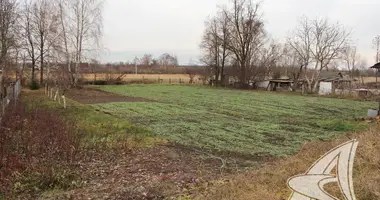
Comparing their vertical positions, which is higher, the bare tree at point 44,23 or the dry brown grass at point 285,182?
the bare tree at point 44,23

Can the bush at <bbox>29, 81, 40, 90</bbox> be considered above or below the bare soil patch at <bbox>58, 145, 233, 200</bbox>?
above

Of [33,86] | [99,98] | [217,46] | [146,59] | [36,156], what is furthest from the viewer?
[146,59]

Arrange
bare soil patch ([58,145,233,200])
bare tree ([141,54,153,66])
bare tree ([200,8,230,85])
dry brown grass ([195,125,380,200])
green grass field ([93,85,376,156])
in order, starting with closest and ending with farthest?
dry brown grass ([195,125,380,200]) < bare soil patch ([58,145,233,200]) < green grass field ([93,85,376,156]) < bare tree ([200,8,230,85]) < bare tree ([141,54,153,66])

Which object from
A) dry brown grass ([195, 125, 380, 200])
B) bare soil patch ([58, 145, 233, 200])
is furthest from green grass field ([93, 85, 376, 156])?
dry brown grass ([195, 125, 380, 200])

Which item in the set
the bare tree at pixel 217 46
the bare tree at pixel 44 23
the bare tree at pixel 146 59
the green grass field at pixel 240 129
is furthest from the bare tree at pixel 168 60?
the green grass field at pixel 240 129

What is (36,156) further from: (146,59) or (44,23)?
(146,59)

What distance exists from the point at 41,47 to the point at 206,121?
25.2 meters

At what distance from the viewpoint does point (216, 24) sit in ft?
157

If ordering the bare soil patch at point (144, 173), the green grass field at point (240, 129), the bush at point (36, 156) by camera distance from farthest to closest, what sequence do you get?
the green grass field at point (240, 129)
the bush at point (36, 156)
the bare soil patch at point (144, 173)

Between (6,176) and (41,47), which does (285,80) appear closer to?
(41,47)

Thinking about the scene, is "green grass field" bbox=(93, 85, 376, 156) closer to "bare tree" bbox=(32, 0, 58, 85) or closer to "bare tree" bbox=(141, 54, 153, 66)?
"bare tree" bbox=(32, 0, 58, 85)

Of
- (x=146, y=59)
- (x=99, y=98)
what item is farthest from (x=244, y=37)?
(x=146, y=59)

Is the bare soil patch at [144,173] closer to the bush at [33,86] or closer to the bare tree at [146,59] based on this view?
the bush at [33,86]

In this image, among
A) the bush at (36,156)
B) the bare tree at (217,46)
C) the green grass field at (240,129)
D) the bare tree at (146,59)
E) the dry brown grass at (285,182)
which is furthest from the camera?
the bare tree at (146,59)
